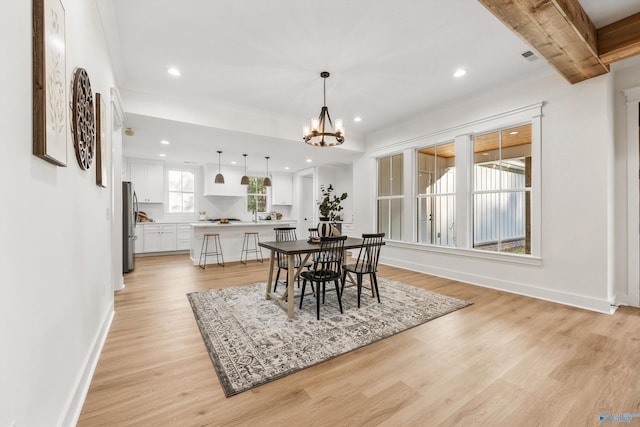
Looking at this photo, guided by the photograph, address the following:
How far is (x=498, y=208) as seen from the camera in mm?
4250

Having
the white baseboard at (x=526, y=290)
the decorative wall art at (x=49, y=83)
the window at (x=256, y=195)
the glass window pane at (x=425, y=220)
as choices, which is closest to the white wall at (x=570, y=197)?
the white baseboard at (x=526, y=290)

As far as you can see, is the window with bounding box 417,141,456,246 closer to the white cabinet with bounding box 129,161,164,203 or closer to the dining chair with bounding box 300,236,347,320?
the dining chair with bounding box 300,236,347,320

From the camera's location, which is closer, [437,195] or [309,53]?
[309,53]

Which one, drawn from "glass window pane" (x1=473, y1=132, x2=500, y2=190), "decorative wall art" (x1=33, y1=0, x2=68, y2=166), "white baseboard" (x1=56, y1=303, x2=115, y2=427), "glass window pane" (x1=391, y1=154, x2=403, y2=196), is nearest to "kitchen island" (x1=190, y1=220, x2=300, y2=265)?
"glass window pane" (x1=391, y1=154, x2=403, y2=196)

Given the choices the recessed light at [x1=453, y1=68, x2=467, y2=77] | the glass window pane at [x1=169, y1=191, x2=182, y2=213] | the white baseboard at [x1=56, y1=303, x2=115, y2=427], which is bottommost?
the white baseboard at [x1=56, y1=303, x2=115, y2=427]

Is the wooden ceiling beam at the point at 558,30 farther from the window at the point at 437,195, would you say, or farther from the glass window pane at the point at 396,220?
the glass window pane at the point at 396,220

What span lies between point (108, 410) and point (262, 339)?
114 centimetres

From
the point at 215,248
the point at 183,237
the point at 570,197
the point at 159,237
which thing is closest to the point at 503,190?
the point at 570,197

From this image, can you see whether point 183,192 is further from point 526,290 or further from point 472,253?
point 526,290

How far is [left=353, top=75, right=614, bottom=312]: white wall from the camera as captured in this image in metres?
3.20

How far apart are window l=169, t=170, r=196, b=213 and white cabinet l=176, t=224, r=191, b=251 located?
0.74m

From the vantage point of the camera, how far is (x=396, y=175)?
5.93 metres

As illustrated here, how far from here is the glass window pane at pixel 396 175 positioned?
230 inches

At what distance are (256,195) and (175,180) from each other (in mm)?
2534
